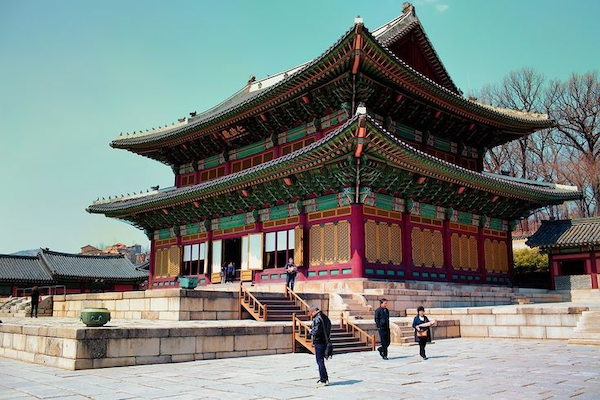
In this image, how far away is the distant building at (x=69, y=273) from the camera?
46406 millimetres

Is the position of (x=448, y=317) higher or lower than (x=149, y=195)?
lower

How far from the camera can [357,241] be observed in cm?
2283

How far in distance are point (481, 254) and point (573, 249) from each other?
5.20m

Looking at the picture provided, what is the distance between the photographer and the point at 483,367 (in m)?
12.1

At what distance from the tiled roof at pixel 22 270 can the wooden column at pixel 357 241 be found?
1346 inches

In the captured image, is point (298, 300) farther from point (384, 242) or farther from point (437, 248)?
point (437, 248)

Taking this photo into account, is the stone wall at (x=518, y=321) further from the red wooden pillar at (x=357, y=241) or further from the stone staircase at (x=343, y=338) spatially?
the stone staircase at (x=343, y=338)

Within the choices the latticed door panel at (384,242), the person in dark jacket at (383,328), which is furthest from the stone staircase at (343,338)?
the latticed door panel at (384,242)

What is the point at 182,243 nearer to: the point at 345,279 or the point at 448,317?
the point at 345,279

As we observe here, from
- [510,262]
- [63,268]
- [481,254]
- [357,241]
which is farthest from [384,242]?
[63,268]

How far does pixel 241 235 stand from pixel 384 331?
15202mm

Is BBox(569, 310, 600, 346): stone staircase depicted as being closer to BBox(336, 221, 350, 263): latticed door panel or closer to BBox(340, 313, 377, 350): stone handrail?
BBox(340, 313, 377, 350): stone handrail

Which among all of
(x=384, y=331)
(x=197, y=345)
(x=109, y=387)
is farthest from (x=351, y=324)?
(x=109, y=387)

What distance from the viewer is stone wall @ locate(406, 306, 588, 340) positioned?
17734mm
